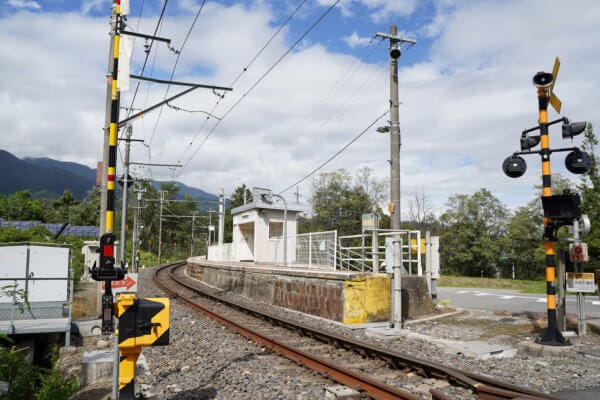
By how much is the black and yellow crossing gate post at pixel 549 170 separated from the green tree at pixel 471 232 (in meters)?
53.3

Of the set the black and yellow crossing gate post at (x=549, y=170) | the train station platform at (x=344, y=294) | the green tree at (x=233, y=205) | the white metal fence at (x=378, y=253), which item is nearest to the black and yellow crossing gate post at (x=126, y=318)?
the black and yellow crossing gate post at (x=549, y=170)

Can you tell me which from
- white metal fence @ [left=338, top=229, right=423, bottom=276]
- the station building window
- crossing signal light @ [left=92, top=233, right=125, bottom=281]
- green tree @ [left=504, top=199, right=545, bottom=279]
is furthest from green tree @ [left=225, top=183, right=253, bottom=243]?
crossing signal light @ [left=92, top=233, right=125, bottom=281]

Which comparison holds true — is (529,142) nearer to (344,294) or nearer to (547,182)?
(547,182)

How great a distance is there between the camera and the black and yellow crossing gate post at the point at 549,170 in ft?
28.6

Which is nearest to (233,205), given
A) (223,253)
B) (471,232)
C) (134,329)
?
(471,232)

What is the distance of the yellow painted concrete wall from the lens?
1185 centimetres

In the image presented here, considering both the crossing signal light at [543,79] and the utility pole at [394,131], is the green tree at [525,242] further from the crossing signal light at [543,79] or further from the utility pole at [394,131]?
the crossing signal light at [543,79]

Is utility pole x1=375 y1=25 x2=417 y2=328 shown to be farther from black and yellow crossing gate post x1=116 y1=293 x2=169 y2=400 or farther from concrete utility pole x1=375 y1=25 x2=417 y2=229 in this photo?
black and yellow crossing gate post x1=116 y1=293 x2=169 y2=400

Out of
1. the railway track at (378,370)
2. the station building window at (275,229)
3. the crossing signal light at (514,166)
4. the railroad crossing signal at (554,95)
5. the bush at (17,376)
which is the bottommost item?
the bush at (17,376)

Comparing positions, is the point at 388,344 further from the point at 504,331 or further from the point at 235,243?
the point at 235,243

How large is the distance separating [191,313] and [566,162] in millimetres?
10755

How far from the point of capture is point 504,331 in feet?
34.1

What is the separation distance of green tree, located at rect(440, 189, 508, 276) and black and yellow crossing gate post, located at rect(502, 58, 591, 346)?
175ft

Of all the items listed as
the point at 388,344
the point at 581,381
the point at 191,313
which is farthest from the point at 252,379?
the point at 191,313
